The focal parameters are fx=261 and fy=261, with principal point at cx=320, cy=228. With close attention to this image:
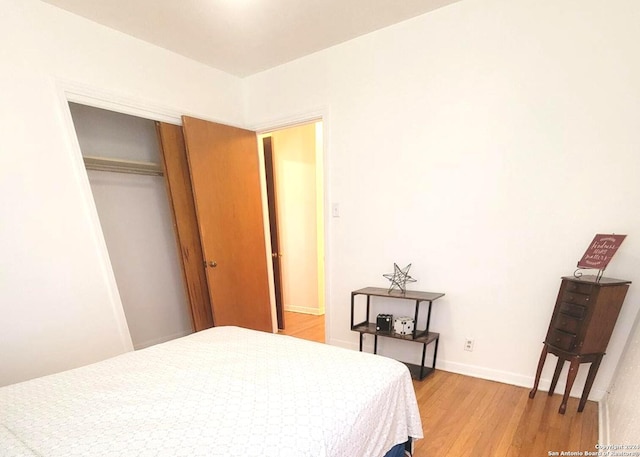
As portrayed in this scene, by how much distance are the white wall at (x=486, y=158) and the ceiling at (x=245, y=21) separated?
141mm

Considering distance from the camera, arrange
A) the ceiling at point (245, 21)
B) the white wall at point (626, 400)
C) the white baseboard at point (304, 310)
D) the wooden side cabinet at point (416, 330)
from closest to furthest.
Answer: the white wall at point (626, 400) → the ceiling at point (245, 21) → the wooden side cabinet at point (416, 330) → the white baseboard at point (304, 310)

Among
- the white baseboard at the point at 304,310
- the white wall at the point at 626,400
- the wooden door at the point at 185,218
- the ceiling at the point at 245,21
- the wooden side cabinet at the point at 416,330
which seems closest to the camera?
the white wall at the point at 626,400

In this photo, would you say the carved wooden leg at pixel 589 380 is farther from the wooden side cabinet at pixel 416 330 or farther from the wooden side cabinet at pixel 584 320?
the wooden side cabinet at pixel 416 330

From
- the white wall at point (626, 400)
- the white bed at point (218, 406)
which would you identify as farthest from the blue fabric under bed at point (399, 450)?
the white wall at point (626, 400)

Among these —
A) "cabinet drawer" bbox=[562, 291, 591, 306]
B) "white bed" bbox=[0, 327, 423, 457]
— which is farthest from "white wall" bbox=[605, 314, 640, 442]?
"white bed" bbox=[0, 327, 423, 457]

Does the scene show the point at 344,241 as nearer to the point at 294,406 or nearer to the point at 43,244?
the point at 294,406

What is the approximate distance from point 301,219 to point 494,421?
261 centimetres

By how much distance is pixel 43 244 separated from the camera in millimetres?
1586

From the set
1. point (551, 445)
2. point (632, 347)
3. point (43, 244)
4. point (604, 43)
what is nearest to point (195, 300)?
point (43, 244)

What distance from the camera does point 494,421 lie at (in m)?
1.56

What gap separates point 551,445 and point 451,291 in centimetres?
93

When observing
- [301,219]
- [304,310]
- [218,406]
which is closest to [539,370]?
[218,406]

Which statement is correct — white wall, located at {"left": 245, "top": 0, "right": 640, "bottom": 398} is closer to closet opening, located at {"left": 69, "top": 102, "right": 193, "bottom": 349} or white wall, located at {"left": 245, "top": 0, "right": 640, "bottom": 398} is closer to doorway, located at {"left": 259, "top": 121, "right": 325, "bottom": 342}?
doorway, located at {"left": 259, "top": 121, "right": 325, "bottom": 342}

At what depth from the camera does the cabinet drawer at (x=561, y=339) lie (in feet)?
4.88
